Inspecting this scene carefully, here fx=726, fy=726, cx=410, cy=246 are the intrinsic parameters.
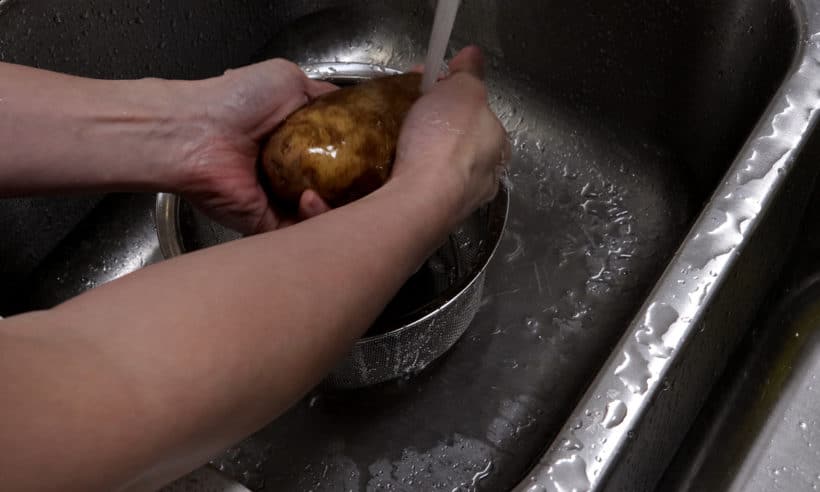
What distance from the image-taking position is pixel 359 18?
1.19 metres

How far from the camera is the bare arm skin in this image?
1.17 feet

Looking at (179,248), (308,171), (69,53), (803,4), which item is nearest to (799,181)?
(803,4)

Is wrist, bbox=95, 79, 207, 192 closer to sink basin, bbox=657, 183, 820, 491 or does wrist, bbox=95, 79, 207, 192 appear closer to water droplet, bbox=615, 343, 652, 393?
water droplet, bbox=615, 343, 652, 393

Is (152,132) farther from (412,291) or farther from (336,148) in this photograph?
(412,291)

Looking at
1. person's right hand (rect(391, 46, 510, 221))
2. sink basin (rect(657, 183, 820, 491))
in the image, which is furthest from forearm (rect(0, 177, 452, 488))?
sink basin (rect(657, 183, 820, 491))

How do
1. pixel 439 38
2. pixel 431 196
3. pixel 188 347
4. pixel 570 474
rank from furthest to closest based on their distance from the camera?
pixel 439 38 → pixel 431 196 → pixel 570 474 → pixel 188 347

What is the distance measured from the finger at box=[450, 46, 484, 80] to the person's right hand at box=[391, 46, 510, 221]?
0.05ft

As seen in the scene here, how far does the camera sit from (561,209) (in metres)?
1.04

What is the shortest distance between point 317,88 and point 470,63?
0.60 feet

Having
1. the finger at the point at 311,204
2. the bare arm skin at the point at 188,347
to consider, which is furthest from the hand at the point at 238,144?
the bare arm skin at the point at 188,347

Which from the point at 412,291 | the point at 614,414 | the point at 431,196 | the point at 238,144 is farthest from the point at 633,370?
the point at 238,144

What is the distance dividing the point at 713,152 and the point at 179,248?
2.31ft

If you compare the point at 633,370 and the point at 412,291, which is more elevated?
the point at 633,370

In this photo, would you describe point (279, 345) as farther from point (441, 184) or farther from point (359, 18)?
point (359, 18)
